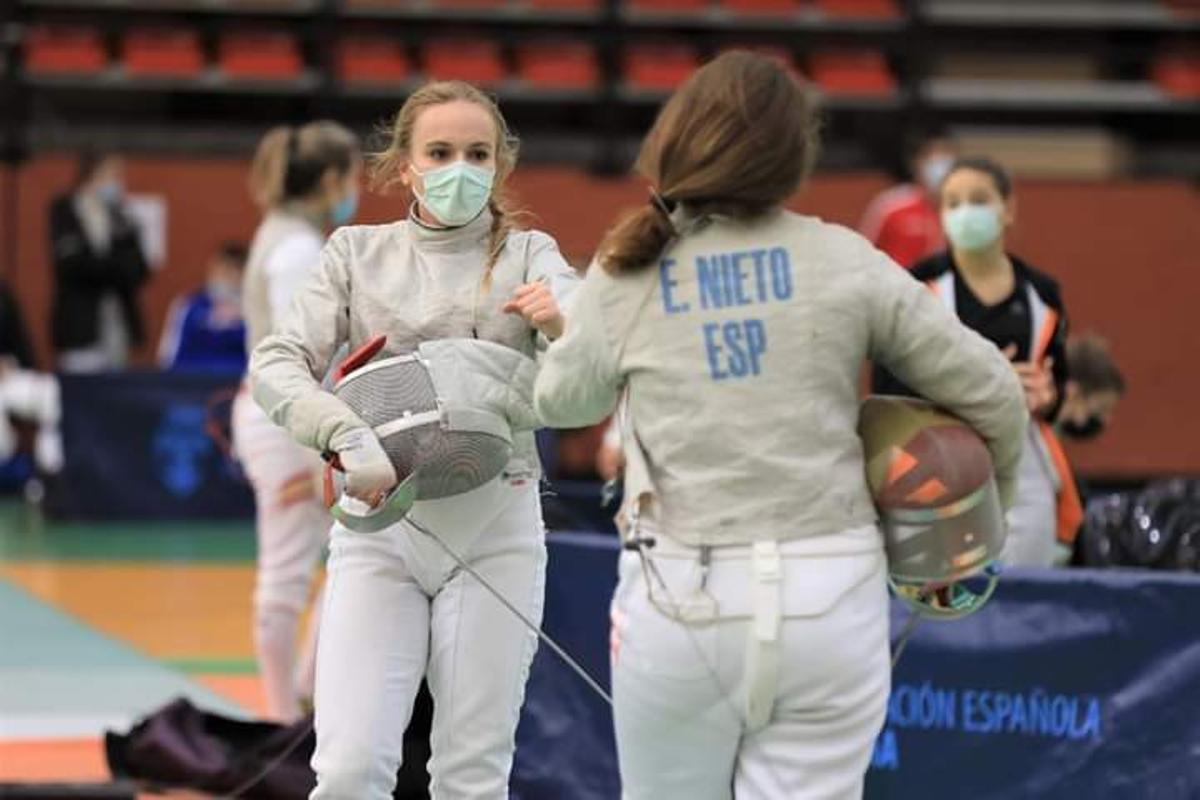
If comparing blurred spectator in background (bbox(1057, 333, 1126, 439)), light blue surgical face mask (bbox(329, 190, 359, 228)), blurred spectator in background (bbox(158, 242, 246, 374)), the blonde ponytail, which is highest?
the blonde ponytail

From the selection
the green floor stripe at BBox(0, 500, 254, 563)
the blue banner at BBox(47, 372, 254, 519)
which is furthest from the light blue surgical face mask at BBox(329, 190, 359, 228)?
the blue banner at BBox(47, 372, 254, 519)

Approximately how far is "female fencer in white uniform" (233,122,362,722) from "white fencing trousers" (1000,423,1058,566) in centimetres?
213

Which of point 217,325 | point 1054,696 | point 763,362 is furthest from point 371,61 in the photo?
point 763,362

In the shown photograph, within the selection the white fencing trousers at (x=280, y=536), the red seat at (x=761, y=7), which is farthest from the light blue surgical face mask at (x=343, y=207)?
the red seat at (x=761, y=7)

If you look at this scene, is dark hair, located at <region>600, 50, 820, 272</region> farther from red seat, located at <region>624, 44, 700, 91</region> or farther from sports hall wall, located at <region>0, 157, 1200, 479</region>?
red seat, located at <region>624, 44, 700, 91</region>

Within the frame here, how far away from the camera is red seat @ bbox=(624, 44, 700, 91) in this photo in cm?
1767

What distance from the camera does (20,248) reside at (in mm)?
16734

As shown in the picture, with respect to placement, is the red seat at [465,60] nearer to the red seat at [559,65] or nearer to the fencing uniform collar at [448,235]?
the red seat at [559,65]

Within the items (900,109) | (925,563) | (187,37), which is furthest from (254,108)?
(925,563)

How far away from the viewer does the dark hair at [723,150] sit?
12.3 ft

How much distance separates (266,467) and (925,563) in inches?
151

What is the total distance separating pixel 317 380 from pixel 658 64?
13.4 metres

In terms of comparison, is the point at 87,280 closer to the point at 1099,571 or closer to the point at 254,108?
the point at 254,108

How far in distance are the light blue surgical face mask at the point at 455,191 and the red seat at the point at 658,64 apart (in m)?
12.9
